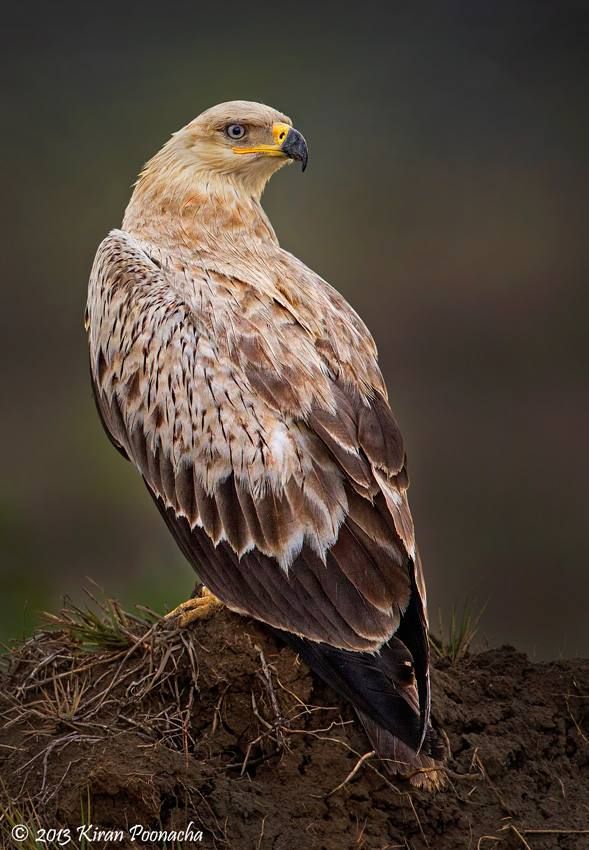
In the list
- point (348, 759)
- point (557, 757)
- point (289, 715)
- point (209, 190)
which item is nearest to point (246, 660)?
point (289, 715)

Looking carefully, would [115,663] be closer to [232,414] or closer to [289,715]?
[289,715]

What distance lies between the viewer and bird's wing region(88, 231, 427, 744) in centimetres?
415

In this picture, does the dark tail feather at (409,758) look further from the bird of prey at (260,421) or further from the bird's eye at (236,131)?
the bird's eye at (236,131)

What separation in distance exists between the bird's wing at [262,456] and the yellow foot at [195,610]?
0.16m

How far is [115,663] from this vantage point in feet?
14.7

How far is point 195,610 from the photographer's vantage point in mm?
4496

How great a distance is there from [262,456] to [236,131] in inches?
64.3

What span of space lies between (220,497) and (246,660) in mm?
613

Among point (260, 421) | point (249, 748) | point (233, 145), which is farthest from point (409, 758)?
point (233, 145)

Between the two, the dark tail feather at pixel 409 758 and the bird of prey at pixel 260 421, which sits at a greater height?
the bird of prey at pixel 260 421

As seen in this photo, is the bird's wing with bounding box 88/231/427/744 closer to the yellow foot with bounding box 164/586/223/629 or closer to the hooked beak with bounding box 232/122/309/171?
the yellow foot with bounding box 164/586/223/629

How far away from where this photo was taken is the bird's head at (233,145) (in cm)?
505

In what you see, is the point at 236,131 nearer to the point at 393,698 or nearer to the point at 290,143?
the point at 290,143

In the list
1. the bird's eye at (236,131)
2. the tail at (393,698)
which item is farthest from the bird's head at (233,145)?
the tail at (393,698)
